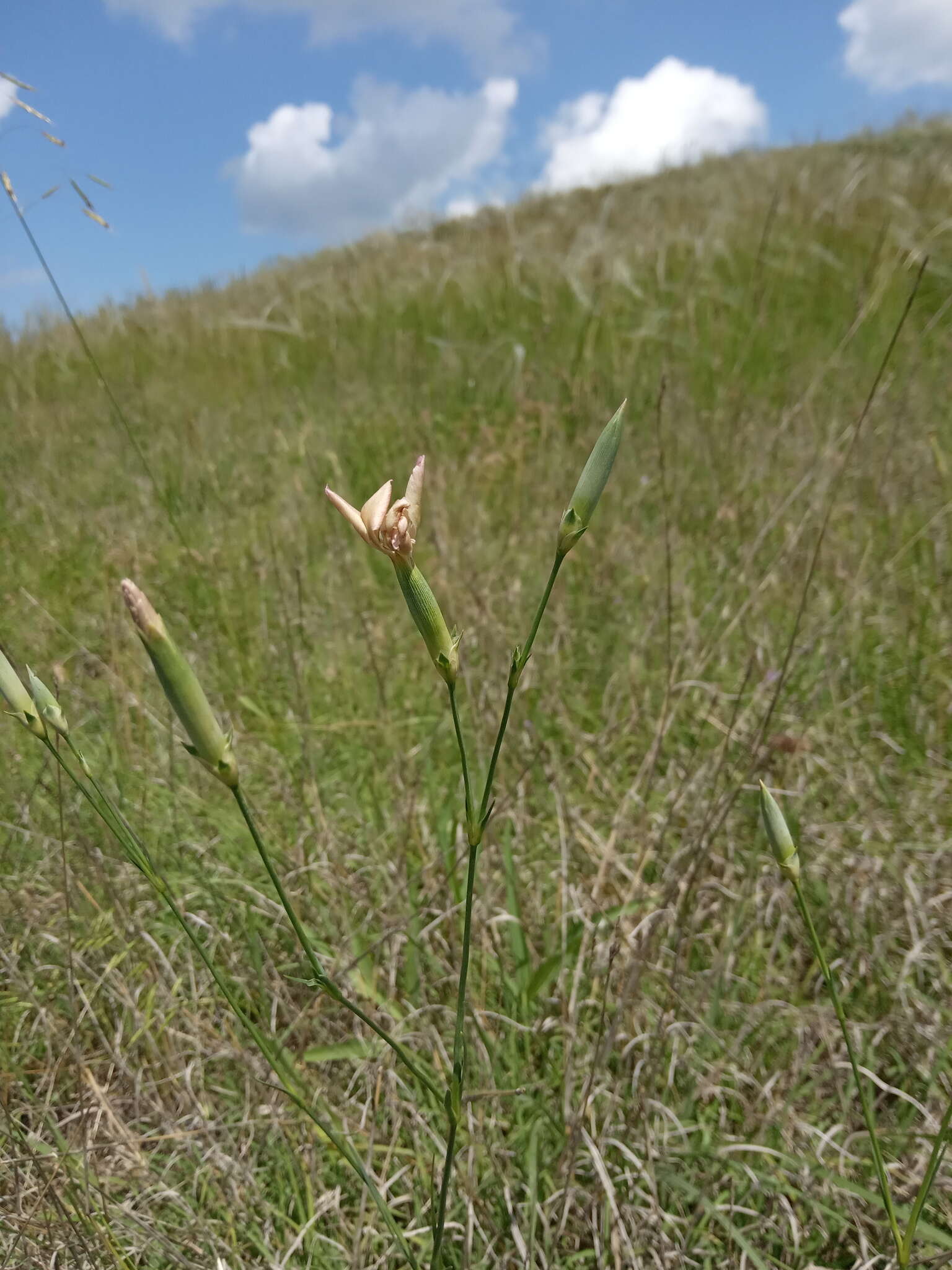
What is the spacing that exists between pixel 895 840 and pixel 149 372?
503cm

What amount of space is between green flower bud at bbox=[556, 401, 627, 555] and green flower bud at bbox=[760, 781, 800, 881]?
0.92ft

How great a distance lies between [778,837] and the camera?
2.19 feet

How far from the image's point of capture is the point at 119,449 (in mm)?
3645

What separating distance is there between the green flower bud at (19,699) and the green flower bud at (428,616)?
0.32 metres

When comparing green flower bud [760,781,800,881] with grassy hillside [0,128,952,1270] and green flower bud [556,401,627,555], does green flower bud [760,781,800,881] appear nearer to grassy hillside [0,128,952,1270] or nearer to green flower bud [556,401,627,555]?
green flower bud [556,401,627,555]

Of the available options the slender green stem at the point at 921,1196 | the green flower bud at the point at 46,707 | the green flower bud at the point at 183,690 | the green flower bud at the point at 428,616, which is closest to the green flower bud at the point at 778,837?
the slender green stem at the point at 921,1196

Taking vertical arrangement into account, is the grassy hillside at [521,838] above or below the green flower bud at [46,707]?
below

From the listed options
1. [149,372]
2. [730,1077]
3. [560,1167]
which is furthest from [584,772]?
[149,372]

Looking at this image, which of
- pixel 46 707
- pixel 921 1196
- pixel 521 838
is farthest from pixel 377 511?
pixel 521 838

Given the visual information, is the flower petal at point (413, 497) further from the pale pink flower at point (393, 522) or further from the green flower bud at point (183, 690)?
the green flower bud at point (183, 690)

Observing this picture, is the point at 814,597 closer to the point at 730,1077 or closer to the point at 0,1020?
the point at 730,1077

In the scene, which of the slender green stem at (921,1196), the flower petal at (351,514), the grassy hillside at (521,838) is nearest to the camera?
the flower petal at (351,514)

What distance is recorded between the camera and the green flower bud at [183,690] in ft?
1.56

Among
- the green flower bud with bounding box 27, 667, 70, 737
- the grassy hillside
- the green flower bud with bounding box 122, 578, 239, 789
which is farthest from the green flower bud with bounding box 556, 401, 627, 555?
the grassy hillside
